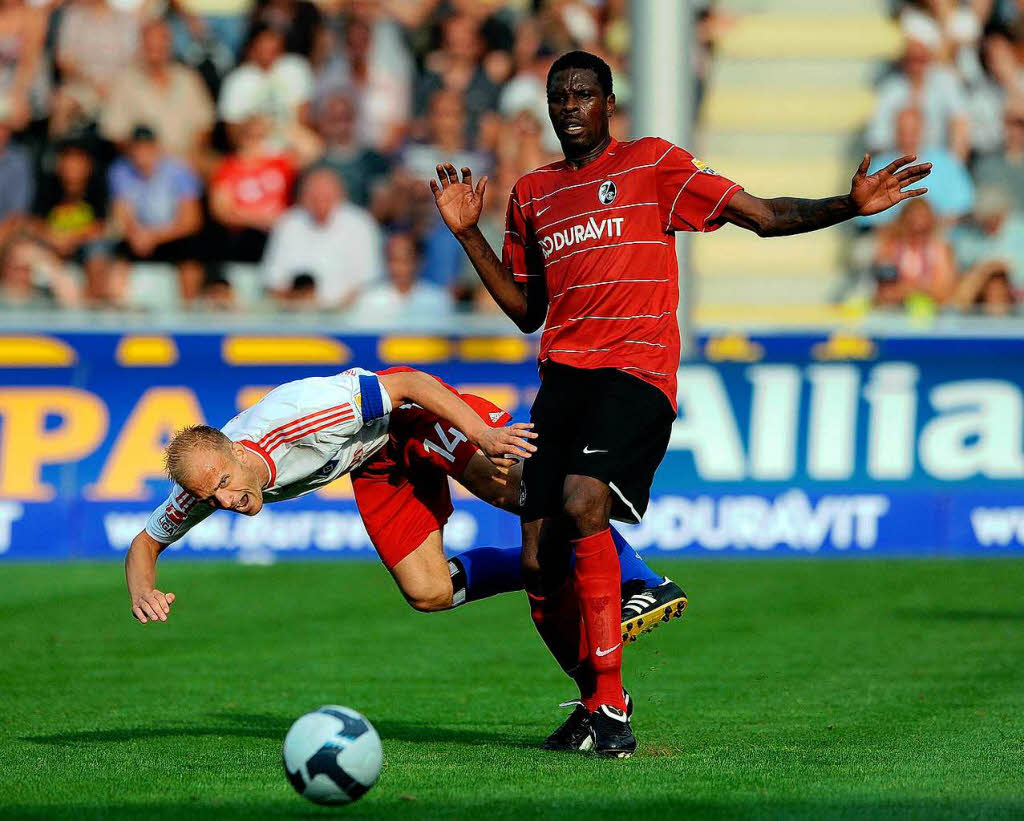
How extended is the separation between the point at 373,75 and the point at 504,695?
35.5ft

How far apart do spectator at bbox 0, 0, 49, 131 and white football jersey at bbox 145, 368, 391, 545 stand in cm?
1167

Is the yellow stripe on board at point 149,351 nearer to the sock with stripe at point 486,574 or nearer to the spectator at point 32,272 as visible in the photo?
the spectator at point 32,272

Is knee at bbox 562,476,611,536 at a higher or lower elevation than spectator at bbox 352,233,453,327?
lower

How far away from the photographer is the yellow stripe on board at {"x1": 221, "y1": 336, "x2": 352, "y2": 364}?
14172 millimetres

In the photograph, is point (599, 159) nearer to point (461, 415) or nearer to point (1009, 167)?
point (461, 415)

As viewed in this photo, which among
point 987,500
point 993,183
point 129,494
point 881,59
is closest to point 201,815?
point 129,494

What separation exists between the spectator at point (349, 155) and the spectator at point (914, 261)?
15.8ft

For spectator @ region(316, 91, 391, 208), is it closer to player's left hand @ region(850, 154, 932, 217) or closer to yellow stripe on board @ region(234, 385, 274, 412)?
yellow stripe on board @ region(234, 385, 274, 412)

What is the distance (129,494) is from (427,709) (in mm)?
6646

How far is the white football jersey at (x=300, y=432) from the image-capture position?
6.87 meters

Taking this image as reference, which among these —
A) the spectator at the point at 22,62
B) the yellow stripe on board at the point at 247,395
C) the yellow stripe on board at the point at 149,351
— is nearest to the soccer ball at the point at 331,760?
the yellow stripe on board at the point at 247,395

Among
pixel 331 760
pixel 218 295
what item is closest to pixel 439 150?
pixel 218 295

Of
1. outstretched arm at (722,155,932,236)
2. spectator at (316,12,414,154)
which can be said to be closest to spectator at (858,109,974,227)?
spectator at (316,12,414,154)

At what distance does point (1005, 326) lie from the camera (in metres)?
14.1
